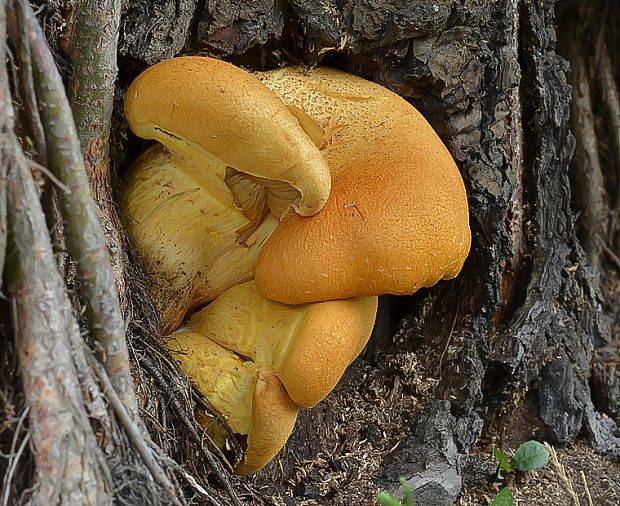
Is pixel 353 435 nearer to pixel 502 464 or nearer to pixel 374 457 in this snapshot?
pixel 374 457

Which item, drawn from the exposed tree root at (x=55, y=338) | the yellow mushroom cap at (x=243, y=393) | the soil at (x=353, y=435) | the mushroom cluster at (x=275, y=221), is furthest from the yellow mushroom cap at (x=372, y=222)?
the soil at (x=353, y=435)

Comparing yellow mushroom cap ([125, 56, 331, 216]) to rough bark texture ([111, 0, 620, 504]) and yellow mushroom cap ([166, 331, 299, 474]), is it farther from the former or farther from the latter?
yellow mushroom cap ([166, 331, 299, 474])

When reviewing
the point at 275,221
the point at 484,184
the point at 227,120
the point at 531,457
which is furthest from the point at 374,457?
the point at 227,120

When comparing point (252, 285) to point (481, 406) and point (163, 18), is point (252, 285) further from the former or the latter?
point (481, 406)

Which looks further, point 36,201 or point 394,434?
point 394,434

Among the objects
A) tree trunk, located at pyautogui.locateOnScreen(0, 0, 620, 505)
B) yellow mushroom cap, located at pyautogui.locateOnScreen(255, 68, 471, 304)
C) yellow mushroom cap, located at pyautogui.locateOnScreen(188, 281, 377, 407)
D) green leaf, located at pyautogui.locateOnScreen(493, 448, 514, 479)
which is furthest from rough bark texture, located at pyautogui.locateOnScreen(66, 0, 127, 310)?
green leaf, located at pyautogui.locateOnScreen(493, 448, 514, 479)

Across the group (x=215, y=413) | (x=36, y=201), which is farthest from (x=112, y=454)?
(x=215, y=413)

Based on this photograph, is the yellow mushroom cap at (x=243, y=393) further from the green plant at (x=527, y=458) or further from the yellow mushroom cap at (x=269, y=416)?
the green plant at (x=527, y=458)
